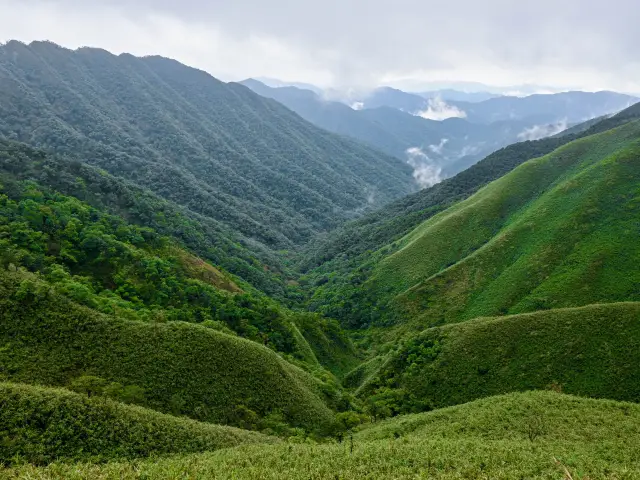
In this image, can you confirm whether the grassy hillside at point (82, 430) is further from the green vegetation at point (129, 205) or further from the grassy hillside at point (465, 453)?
the green vegetation at point (129, 205)

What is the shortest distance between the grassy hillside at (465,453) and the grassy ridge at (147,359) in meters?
9.96

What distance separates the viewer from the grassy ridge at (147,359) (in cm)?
3919

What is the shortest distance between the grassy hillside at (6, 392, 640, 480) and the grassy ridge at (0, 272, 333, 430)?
32.7 feet

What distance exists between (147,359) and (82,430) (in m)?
Answer: 12.0

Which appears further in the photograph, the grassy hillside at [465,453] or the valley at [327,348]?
the valley at [327,348]

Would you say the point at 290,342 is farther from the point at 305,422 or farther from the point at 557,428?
→ the point at 557,428

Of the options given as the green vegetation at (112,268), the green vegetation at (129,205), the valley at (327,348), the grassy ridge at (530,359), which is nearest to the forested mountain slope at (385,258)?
the valley at (327,348)

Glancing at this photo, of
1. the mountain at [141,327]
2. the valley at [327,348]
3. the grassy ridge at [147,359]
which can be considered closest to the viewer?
the valley at [327,348]

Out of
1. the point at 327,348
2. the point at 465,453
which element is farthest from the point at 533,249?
the point at 465,453

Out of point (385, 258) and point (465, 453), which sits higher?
point (465, 453)

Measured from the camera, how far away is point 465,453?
29625 millimetres

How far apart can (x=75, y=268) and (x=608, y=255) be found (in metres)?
91.6

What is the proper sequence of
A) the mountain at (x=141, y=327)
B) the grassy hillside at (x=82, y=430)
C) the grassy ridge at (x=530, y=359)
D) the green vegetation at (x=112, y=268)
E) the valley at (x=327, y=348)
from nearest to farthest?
the grassy hillside at (x=82, y=430)
the valley at (x=327, y=348)
the mountain at (x=141, y=327)
the grassy ridge at (x=530, y=359)
the green vegetation at (x=112, y=268)

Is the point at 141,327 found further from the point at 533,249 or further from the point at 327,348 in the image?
the point at 533,249
